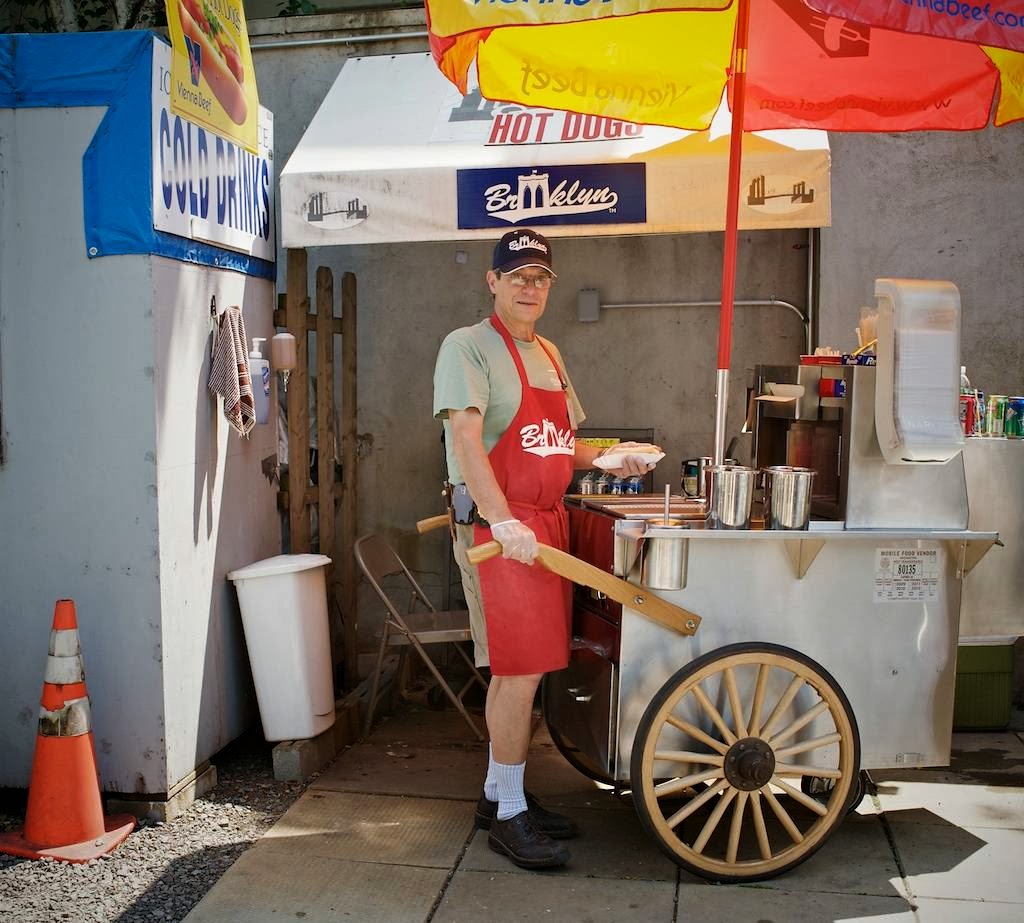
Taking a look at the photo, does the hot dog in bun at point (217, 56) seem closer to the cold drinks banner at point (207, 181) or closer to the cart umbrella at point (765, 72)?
the cold drinks banner at point (207, 181)

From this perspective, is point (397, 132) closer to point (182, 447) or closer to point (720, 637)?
point (182, 447)

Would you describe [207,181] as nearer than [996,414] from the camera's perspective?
No

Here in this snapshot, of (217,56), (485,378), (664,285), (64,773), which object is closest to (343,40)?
(217,56)

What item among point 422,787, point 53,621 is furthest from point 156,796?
point 422,787

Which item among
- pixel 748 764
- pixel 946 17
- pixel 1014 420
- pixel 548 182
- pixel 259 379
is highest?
pixel 946 17

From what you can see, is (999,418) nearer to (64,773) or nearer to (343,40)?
(64,773)

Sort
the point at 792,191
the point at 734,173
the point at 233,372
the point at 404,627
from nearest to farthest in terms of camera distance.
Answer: the point at 734,173
the point at 233,372
the point at 792,191
the point at 404,627

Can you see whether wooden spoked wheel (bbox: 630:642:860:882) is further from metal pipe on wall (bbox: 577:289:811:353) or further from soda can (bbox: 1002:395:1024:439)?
metal pipe on wall (bbox: 577:289:811:353)

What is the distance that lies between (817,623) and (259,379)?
2.75m

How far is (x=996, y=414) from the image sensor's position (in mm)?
4250

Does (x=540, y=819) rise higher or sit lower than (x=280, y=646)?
lower

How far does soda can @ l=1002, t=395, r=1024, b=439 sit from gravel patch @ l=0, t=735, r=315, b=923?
3.25 meters

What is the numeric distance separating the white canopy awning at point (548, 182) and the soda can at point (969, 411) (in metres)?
1.12

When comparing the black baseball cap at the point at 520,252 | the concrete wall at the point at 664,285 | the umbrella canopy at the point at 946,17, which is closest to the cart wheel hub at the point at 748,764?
the black baseball cap at the point at 520,252
